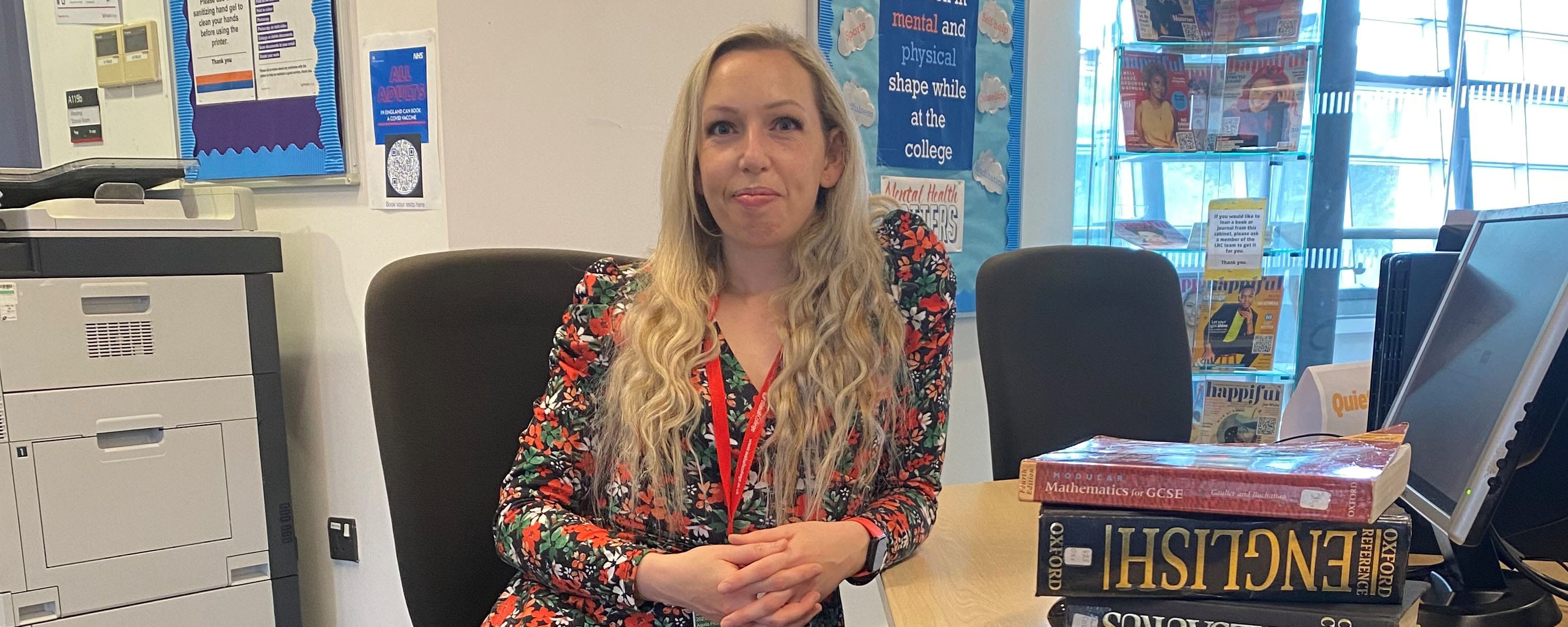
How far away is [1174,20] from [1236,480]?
7.30 feet

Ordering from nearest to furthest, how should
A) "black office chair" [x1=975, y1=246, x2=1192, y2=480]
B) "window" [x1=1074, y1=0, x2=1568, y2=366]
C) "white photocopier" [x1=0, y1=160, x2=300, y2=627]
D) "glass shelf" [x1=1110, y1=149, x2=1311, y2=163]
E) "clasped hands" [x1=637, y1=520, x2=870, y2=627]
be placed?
"clasped hands" [x1=637, y1=520, x2=870, y2=627] → "black office chair" [x1=975, y1=246, x2=1192, y2=480] → "white photocopier" [x1=0, y1=160, x2=300, y2=627] → "glass shelf" [x1=1110, y1=149, x2=1311, y2=163] → "window" [x1=1074, y1=0, x2=1568, y2=366]

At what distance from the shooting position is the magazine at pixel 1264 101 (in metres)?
2.55

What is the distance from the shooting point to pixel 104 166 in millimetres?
1846

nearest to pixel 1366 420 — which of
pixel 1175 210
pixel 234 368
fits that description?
pixel 1175 210

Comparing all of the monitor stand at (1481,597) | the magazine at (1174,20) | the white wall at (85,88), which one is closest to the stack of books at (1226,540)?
the monitor stand at (1481,597)

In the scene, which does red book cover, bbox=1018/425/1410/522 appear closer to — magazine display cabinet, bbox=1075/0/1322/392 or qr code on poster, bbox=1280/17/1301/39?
magazine display cabinet, bbox=1075/0/1322/392

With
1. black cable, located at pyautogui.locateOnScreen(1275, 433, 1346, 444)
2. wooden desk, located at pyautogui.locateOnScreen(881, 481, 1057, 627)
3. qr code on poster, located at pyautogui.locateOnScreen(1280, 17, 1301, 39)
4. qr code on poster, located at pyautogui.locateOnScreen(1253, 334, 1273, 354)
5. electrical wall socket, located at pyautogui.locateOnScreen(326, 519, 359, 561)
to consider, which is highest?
qr code on poster, located at pyautogui.locateOnScreen(1280, 17, 1301, 39)

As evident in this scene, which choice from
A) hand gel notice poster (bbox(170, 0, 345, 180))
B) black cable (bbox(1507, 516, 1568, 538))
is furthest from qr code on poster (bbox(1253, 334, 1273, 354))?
hand gel notice poster (bbox(170, 0, 345, 180))

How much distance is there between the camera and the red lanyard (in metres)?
1.18

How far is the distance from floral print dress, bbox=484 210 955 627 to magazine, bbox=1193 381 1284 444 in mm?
1640

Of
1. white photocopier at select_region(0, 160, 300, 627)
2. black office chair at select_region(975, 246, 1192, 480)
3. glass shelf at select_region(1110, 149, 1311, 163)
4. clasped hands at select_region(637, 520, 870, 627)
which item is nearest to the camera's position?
clasped hands at select_region(637, 520, 870, 627)

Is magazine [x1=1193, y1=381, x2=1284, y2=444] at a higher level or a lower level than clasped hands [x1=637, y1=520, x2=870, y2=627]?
lower

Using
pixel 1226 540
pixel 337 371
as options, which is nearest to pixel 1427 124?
pixel 1226 540

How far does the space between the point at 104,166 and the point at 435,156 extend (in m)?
0.61
